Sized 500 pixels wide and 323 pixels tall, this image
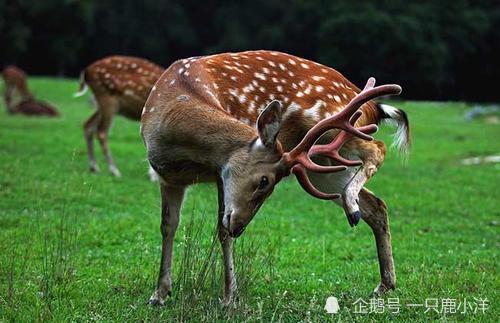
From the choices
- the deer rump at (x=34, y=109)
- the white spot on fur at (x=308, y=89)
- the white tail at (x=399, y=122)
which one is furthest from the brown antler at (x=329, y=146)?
the deer rump at (x=34, y=109)

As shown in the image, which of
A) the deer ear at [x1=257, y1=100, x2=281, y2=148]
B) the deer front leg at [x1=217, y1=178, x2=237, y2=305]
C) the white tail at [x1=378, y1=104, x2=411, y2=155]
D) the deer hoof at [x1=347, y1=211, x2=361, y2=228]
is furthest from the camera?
the white tail at [x1=378, y1=104, x2=411, y2=155]

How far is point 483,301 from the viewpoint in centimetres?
513

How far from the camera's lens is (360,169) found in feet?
17.2

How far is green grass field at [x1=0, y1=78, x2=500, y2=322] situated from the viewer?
4.78 meters

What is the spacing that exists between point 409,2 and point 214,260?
40293 mm

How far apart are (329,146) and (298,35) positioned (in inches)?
1638

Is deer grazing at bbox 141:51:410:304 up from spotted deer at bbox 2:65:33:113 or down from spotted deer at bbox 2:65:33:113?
up

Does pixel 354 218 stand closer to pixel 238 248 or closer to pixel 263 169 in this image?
pixel 263 169

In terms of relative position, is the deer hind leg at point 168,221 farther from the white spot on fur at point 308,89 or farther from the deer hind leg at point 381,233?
the deer hind leg at point 381,233

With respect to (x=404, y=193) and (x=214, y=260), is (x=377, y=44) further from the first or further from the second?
(x=214, y=260)

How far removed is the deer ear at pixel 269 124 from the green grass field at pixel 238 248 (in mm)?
637

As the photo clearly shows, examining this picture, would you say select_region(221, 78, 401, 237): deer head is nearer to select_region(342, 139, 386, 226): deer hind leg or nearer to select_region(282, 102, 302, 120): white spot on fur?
select_region(342, 139, 386, 226): deer hind leg

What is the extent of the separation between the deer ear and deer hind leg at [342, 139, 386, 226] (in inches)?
28.8

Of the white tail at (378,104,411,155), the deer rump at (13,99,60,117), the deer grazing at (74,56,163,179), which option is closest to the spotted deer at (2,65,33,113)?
the deer rump at (13,99,60,117)
